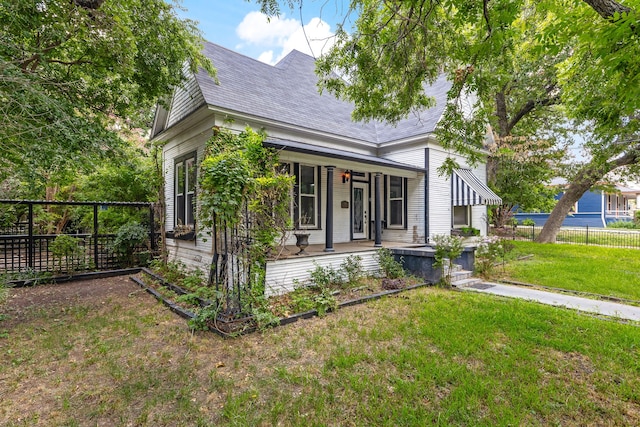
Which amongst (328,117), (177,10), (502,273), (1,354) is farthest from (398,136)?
(1,354)

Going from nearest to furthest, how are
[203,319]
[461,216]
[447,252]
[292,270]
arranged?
[203,319]
[292,270]
[447,252]
[461,216]

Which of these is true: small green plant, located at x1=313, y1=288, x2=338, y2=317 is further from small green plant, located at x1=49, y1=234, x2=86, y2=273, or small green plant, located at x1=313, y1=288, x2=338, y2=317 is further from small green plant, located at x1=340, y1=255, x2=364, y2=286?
small green plant, located at x1=49, y1=234, x2=86, y2=273

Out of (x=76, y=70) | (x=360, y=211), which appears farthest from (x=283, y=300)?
(x=76, y=70)

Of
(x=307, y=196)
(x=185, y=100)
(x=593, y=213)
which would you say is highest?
(x=185, y=100)

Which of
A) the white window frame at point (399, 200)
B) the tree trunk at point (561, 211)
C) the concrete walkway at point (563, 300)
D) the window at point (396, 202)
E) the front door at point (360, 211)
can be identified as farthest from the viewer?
the tree trunk at point (561, 211)

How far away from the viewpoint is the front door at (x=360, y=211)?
428 inches

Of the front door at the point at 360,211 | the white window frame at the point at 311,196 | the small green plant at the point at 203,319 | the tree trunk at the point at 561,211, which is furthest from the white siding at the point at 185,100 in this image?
the tree trunk at the point at 561,211

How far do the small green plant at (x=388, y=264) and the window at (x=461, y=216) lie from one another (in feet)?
17.0

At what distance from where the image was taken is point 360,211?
36.3 feet

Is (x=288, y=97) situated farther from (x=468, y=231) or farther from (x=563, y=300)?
(x=563, y=300)

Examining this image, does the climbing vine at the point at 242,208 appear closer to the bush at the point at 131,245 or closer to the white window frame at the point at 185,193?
the white window frame at the point at 185,193

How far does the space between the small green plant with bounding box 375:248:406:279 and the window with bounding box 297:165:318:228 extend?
7.77ft

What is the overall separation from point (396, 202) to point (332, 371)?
857 cm

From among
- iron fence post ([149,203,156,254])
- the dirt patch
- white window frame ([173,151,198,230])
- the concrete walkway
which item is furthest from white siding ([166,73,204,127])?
the concrete walkway
